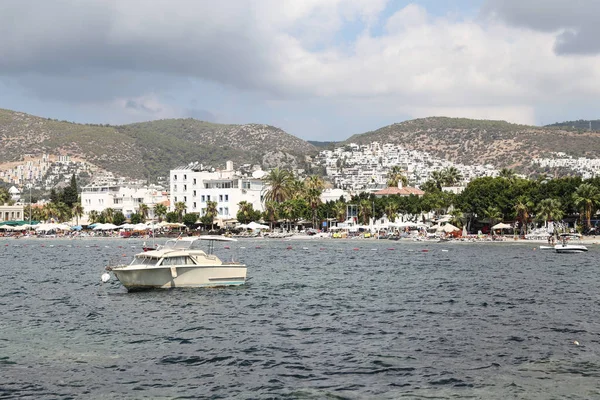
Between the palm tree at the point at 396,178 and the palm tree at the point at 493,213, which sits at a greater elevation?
the palm tree at the point at 396,178

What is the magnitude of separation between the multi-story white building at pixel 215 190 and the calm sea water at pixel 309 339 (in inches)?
3997

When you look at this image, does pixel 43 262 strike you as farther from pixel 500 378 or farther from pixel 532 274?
pixel 500 378

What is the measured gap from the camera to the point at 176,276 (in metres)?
42.6

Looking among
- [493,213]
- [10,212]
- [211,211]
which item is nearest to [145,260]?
[493,213]

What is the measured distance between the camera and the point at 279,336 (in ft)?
94.0

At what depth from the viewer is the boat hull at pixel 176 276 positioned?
4206 centimetres

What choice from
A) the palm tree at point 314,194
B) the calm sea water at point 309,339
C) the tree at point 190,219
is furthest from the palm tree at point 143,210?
the calm sea water at point 309,339

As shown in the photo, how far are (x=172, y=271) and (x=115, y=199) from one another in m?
133

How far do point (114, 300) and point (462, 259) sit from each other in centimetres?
4159

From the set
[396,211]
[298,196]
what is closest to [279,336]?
[396,211]

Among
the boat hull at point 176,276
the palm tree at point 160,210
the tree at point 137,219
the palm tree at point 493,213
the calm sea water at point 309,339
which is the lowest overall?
the calm sea water at point 309,339

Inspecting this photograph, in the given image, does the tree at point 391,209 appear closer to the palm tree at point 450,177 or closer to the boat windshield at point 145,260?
the palm tree at point 450,177

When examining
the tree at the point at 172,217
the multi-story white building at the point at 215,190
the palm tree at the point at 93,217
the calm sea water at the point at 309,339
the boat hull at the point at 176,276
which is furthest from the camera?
the palm tree at the point at 93,217

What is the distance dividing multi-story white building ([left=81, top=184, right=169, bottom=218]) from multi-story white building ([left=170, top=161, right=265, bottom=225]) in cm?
878
